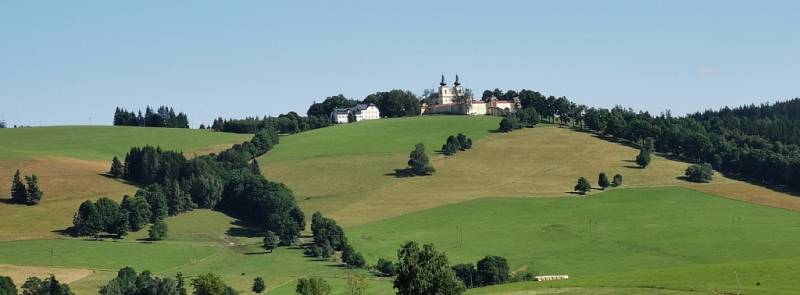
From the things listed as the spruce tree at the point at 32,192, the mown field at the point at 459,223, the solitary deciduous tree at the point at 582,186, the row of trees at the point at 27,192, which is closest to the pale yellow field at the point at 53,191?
the mown field at the point at 459,223

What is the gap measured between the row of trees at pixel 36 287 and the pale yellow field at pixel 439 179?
5344 cm

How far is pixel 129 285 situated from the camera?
377 ft

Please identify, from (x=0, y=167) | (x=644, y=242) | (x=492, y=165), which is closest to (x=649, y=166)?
(x=492, y=165)

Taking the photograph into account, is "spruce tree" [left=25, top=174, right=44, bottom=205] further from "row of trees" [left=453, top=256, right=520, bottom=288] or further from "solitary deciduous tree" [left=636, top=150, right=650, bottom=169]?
"solitary deciduous tree" [left=636, top=150, right=650, bottom=169]

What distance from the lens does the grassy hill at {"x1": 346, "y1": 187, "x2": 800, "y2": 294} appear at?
125 metres

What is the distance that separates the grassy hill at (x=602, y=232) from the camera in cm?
12475

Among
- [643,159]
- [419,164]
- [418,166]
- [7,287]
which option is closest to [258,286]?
[7,287]

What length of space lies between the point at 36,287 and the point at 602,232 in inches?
2826

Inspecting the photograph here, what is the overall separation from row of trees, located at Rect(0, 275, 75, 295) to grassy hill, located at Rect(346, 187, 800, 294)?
39.5m

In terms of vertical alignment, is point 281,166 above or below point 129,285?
above

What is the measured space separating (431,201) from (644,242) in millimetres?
41028

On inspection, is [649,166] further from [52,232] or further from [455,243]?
[52,232]

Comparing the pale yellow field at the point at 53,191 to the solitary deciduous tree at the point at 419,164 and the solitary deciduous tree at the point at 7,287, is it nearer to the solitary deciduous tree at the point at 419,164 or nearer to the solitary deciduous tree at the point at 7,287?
the solitary deciduous tree at the point at 7,287

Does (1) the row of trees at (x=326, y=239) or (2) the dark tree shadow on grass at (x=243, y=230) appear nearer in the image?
(1) the row of trees at (x=326, y=239)
